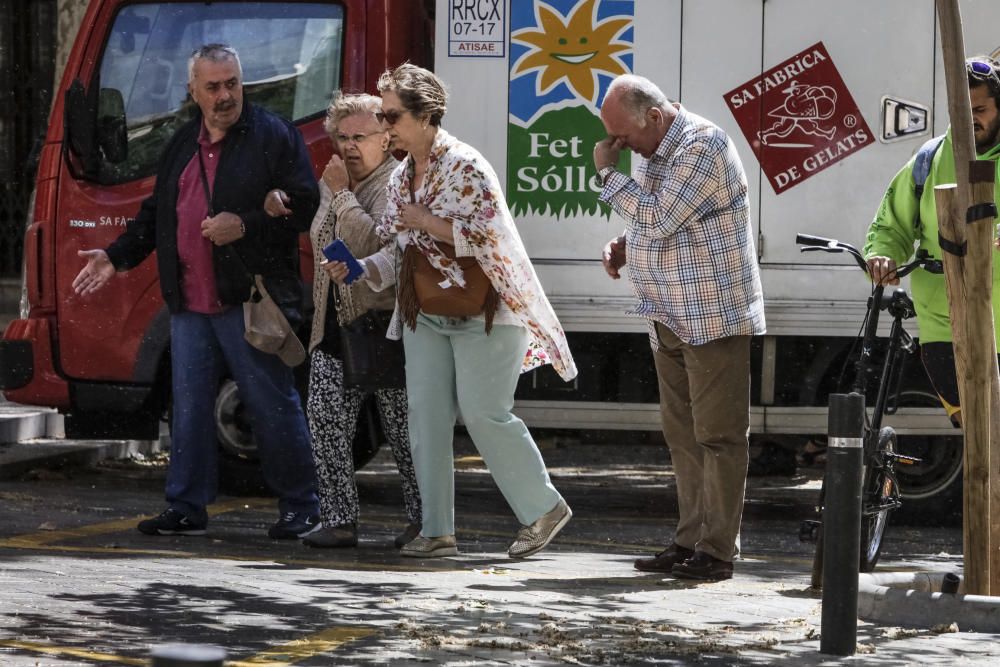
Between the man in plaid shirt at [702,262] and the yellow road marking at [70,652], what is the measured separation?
7.66ft

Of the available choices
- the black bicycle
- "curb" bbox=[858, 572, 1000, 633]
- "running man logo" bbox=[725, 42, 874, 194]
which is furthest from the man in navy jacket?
"curb" bbox=[858, 572, 1000, 633]

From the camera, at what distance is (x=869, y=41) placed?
27.3ft

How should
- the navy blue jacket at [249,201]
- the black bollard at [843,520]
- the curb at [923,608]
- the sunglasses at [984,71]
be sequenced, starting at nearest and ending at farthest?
the black bollard at [843,520]
the curb at [923,608]
the sunglasses at [984,71]
the navy blue jacket at [249,201]

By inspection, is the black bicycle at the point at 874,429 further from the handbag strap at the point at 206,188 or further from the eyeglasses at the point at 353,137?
the handbag strap at the point at 206,188

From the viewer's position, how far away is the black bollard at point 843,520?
4.72 metres

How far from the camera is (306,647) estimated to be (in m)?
4.73

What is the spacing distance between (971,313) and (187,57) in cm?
463

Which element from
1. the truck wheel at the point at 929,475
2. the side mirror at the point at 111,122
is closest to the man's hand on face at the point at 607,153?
the truck wheel at the point at 929,475

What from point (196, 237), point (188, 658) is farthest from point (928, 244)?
point (188, 658)

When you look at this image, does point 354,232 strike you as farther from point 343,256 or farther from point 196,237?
point 196,237

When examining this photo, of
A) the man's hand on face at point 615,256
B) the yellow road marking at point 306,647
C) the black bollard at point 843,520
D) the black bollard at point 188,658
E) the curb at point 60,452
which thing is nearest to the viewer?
the black bollard at point 188,658

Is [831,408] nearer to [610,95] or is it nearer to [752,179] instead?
[610,95]

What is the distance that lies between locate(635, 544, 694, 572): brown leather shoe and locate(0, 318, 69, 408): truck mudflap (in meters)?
3.57

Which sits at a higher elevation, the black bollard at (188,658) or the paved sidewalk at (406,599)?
the black bollard at (188,658)
